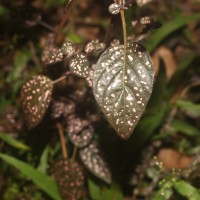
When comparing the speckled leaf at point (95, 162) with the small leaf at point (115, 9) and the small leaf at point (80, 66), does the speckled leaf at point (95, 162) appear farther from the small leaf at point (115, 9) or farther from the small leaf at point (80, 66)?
the small leaf at point (115, 9)

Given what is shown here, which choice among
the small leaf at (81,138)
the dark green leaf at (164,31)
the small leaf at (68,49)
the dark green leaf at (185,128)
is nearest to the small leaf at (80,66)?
the small leaf at (68,49)

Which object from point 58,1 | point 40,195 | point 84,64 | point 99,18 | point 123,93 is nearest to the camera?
point 123,93

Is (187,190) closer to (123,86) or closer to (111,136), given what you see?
(111,136)

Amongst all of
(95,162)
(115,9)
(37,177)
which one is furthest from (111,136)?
(115,9)

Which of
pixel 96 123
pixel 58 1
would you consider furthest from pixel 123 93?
pixel 58 1

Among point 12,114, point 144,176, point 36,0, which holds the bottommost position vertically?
point 144,176

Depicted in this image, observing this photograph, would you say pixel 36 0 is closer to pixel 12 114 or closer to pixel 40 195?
pixel 12 114

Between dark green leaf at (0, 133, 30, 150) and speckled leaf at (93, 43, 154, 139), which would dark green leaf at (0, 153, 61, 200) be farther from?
speckled leaf at (93, 43, 154, 139)
